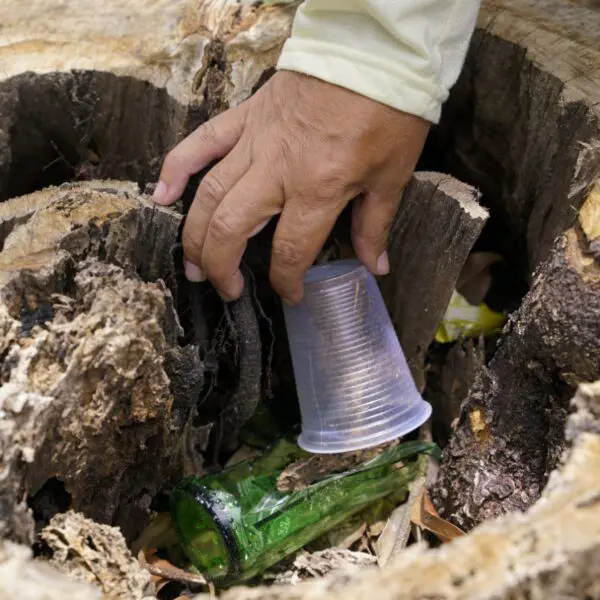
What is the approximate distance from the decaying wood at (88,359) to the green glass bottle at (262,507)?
8cm

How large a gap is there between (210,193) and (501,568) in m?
0.60

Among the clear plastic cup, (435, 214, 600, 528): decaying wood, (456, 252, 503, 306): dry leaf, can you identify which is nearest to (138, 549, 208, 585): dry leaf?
the clear plastic cup

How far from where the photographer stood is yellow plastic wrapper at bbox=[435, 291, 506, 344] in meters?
1.21

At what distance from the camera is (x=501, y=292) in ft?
4.23

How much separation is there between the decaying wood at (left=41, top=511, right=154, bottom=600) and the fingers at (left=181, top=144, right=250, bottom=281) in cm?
38

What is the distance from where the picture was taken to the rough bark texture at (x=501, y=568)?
51cm

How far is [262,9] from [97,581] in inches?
34.3

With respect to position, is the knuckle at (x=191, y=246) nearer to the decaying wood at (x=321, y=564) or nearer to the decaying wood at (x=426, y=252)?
the decaying wood at (x=426, y=252)

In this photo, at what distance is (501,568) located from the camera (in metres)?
0.52

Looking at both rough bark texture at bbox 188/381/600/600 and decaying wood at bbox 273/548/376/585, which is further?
decaying wood at bbox 273/548/376/585

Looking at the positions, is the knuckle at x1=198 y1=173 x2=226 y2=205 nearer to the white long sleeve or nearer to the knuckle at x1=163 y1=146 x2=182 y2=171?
the knuckle at x1=163 y1=146 x2=182 y2=171

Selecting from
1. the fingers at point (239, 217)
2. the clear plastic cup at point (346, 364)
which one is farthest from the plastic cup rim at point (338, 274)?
the fingers at point (239, 217)

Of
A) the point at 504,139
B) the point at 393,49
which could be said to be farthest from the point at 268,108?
the point at 504,139

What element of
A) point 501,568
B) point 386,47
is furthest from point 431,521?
point 386,47
